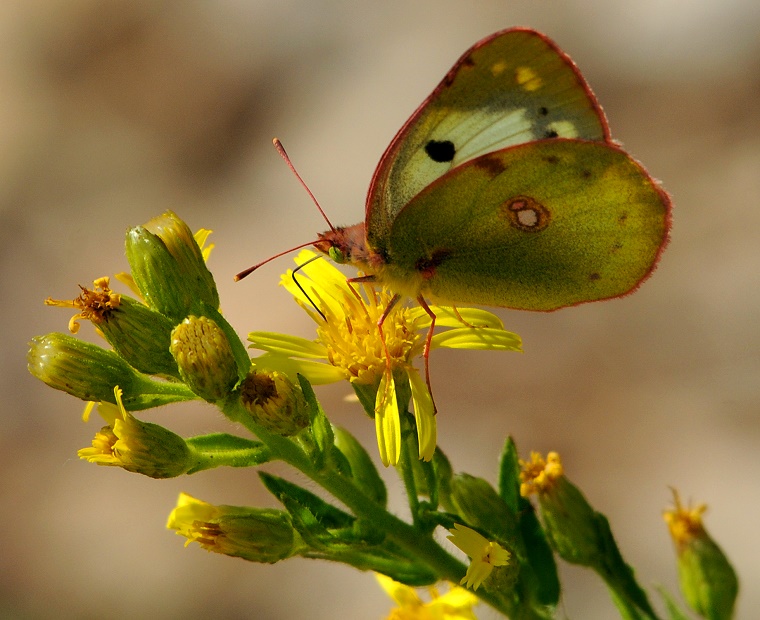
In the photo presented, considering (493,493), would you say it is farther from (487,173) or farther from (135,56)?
(135,56)

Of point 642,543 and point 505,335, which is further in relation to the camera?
point 642,543

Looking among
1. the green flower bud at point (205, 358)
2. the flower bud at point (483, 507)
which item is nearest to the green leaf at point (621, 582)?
the flower bud at point (483, 507)

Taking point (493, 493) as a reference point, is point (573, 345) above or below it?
below

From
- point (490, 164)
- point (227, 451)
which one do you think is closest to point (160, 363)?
point (227, 451)

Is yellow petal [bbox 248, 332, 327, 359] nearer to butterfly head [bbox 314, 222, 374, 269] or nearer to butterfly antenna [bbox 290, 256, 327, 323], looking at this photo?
butterfly antenna [bbox 290, 256, 327, 323]

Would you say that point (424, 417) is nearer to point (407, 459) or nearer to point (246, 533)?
point (407, 459)

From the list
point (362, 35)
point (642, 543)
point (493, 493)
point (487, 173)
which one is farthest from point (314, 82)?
point (493, 493)

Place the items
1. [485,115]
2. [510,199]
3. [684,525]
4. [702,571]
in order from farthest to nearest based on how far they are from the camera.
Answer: [684,525] → [702,571] → [510,199] → [485,115]

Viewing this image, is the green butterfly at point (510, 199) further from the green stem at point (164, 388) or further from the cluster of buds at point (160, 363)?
the green stem at point (164, 388)

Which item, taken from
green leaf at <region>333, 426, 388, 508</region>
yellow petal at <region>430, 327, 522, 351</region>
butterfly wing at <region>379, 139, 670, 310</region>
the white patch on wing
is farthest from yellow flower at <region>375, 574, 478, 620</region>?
the white patch on wing
